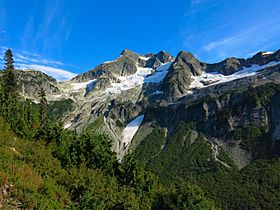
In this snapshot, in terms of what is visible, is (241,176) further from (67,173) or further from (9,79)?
(67,173)

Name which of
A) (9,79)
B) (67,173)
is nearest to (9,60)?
(9,79)

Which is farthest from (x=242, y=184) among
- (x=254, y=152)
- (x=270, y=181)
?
(x=254, y=152)

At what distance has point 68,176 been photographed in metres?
29.0

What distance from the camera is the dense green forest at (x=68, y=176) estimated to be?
20.5 m

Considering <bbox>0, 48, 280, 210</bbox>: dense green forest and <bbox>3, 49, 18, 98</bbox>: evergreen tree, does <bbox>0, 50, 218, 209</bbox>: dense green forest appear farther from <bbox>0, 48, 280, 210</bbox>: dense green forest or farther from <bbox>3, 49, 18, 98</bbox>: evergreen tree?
<bbox>3, 49, 18, 98</bbox>: evergreen tree

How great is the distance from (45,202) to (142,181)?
27.8m

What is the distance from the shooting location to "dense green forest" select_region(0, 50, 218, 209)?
67.2ft

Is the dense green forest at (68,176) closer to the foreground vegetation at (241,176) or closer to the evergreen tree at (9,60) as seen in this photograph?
the evergreen tree at (9,60)

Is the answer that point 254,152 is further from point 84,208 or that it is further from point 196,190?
point 84,208

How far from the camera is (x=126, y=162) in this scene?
4812 centimetres

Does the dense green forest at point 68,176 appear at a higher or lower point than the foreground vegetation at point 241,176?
higher

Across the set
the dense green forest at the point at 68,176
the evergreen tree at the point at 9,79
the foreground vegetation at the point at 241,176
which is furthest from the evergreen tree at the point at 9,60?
the foreground vegetation at the point at 241,176

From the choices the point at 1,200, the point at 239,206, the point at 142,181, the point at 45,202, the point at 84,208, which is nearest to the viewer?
the point at 1,200

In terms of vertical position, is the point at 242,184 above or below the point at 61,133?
below
